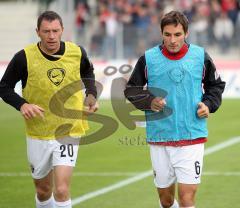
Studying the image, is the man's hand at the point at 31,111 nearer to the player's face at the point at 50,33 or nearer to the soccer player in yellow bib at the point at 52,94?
the soccer player in yellow bib at the point at 52,94

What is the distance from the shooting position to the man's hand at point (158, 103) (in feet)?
28.1

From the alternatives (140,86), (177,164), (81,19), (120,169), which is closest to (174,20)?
(140,86)

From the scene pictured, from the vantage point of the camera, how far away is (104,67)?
90.7 feet

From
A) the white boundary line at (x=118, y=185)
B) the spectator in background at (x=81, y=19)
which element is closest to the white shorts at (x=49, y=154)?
the white boundary line at (x=118, y=185)

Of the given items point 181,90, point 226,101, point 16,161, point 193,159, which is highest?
point 181,90

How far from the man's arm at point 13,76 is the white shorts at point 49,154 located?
0.54 m

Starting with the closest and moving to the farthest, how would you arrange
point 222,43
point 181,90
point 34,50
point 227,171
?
point 181,90 < point 34,50 < point 227,171 < point 222,43

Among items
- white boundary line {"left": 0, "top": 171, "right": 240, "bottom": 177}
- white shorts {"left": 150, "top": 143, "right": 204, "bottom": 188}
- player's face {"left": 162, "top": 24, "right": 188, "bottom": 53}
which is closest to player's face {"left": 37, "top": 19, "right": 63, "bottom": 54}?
player's face {"left": 162, "top": 24, "right": 188, "bottom": 53}

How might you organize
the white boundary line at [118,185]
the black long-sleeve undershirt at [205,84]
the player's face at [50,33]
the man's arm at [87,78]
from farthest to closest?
the white boundary line at [118,185], the man's arm at [87,78], the player's face at [50,33], the black long-sleeve undershirt at [205,84]

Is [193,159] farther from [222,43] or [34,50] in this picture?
[222,43]

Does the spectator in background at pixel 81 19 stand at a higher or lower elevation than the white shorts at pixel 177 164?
lower

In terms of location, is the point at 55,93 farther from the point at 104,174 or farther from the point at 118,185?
the point at 104,174

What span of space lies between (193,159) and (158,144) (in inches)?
15.2

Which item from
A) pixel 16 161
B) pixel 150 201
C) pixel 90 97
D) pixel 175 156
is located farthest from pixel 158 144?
pixel 16 161
